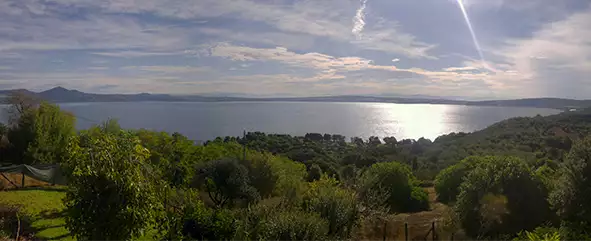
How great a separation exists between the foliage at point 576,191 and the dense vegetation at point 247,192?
26mm

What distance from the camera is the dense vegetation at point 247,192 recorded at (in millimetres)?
5914

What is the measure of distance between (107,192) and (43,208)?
9.38m

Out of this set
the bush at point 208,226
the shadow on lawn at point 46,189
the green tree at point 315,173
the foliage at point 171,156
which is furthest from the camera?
the green tree at point 315,173

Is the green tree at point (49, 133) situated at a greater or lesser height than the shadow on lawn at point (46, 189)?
greater

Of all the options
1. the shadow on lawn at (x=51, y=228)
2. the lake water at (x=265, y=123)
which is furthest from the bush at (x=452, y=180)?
the lake water at (x=265, y=123)

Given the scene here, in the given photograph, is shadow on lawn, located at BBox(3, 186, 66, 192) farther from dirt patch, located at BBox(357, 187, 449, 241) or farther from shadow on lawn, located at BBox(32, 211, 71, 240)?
dirt patch, located at BBox(357, 187, 449, 241)

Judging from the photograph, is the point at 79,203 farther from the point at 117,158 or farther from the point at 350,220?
the point at 350,220

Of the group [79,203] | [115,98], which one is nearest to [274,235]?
[79,203]

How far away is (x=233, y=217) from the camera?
8.94 metres

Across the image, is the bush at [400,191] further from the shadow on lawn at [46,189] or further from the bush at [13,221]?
the bush at [13,221]

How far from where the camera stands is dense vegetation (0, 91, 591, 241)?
5914 millimetres

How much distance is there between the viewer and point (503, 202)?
504 inches

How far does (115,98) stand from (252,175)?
119m

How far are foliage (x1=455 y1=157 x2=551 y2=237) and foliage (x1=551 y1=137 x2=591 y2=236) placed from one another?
5.02ft
